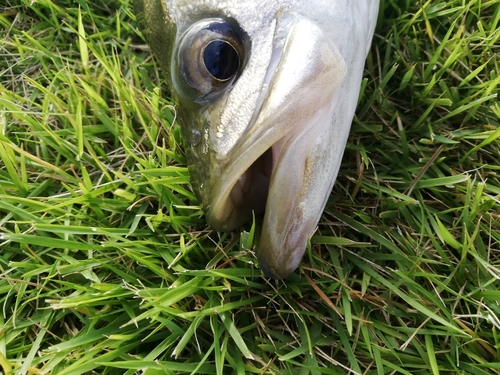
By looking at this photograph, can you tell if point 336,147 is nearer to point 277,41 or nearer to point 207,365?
point 277,41

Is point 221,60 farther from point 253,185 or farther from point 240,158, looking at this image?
point 253,185

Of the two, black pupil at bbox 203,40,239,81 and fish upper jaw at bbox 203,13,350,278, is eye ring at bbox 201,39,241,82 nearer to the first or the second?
black pupil at bbox 203,40,239,81

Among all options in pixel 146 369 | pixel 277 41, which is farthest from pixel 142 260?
pixel 277 41

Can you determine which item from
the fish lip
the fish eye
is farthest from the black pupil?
the fish lip

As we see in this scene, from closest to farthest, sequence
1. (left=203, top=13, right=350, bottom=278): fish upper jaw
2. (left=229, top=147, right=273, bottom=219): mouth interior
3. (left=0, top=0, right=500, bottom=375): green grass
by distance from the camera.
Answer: (left=203, top=13, right=350, bottom=278): fish upper jaw → (left=229, top=147, right=273, bottom=219): mouth interior → (left=0, top=0, right=500, bottom=375): green grass

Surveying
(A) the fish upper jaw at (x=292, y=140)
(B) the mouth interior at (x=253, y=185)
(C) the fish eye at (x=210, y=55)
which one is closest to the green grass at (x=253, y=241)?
(B) the mouth interior at (x=253, y=185)

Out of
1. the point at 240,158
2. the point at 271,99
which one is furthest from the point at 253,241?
the point at 271,99
